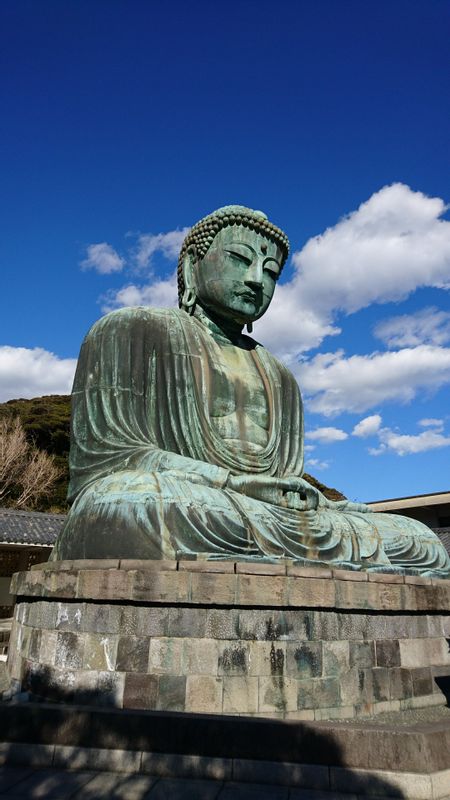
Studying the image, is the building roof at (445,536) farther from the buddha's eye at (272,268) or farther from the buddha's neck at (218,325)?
the buddha's eye at (272,268)

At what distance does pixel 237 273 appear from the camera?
736cm

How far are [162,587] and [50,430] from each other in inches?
1043

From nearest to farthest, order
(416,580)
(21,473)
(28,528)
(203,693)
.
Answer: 1. (203,693)
2. (416,580)
3. (28,528)
4. (21,473)

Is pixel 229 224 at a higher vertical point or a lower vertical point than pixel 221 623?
higher

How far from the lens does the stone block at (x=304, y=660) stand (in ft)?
14.8

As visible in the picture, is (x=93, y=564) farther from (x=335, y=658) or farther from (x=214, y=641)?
(x=335, y=658)

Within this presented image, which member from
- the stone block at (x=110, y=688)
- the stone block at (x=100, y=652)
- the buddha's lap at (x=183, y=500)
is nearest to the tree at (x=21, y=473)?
the buddha's lap at (x=183, y=500)

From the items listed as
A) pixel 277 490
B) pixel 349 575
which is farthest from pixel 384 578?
pixel 277 490

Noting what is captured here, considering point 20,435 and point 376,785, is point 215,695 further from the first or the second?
Answer: point 20,435

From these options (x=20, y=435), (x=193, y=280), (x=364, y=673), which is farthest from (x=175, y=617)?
(x=20, y=435)

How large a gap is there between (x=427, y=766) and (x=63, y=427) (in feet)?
91.6

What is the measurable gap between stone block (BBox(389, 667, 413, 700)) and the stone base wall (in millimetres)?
12

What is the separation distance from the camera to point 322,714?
4512mm

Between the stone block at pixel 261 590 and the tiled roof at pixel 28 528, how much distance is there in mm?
13351
